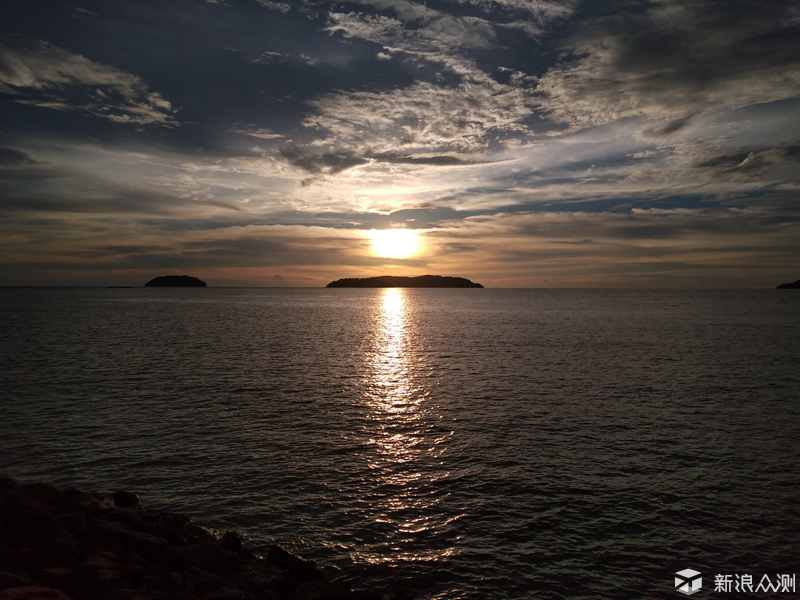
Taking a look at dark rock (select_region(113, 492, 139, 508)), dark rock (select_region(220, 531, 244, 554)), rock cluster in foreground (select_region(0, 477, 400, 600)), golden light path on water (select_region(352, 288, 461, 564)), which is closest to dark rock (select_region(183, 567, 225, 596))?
rock cluster in foreground (select_region(0, 477, 400, 600))

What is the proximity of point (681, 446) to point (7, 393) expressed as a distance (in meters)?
48.0

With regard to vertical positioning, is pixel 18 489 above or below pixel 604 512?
above

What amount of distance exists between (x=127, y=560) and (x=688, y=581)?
1668cm

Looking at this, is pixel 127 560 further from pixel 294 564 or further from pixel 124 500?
pixel 124 500

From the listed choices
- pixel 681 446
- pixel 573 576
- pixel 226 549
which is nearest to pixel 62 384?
pixel 226 549

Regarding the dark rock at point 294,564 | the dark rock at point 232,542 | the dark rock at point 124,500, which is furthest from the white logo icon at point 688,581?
the dark rock at point 124,500

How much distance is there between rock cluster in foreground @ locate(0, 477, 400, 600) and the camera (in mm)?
11320

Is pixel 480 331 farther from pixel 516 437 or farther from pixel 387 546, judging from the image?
pixel 387 546

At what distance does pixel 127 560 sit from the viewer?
1304 cm

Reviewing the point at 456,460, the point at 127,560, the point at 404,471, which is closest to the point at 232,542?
the point at 127,560

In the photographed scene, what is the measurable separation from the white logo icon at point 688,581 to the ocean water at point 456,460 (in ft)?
0.75

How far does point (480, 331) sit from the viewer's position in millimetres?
93750

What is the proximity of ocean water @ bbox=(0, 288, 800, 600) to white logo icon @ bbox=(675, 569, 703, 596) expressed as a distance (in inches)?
8.9

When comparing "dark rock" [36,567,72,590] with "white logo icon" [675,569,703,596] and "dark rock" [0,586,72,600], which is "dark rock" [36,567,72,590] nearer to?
"dark rock" [0,586,72,600]
